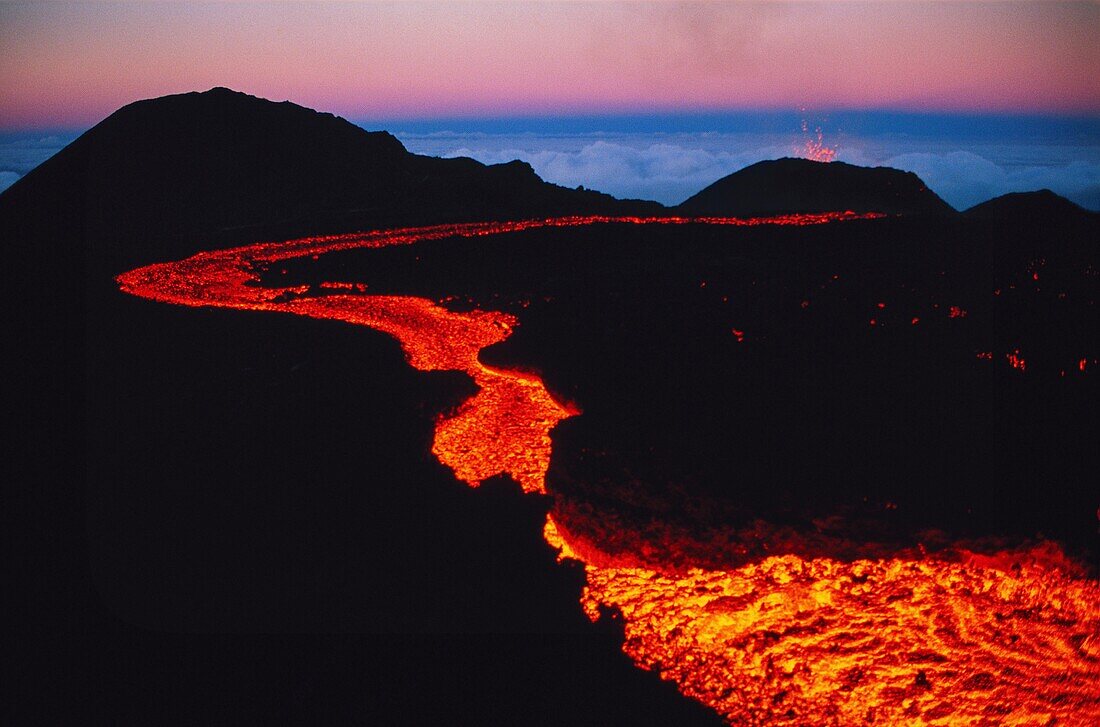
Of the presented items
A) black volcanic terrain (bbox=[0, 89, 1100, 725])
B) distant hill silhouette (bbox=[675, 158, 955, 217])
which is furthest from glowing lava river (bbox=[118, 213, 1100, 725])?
distant hill silhouette (bbox=[675, 158, 955, 217])

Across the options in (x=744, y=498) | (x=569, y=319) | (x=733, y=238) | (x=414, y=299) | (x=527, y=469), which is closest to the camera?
(x=744, y=498)

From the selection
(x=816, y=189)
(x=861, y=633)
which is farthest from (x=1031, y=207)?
(x=861, y=633)

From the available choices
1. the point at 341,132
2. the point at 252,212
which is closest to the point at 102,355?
the point at 252,212

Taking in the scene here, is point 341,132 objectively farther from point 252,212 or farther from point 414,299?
point 414,299

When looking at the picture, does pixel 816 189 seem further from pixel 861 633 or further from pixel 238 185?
pixel 861 633

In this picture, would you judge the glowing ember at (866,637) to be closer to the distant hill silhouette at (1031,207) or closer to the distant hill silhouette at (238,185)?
the distant hill silhouette at (1031,207)

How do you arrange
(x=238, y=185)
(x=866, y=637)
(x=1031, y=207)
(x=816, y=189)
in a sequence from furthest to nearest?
(x=816, y=189) < (x=238, y=185) < (x=1031, y=207) < (x=866, y=637)
